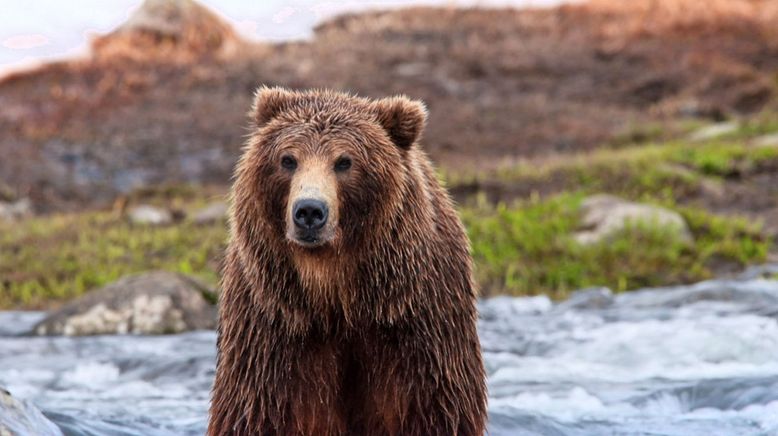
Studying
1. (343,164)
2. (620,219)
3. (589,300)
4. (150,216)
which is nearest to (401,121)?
(343,164)

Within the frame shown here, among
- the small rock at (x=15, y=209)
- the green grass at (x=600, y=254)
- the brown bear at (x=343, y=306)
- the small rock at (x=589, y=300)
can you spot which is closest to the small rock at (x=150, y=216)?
the small rock at (x=15, y=209)

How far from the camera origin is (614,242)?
12.0 metres

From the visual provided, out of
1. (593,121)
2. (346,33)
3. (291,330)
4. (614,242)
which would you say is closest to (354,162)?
(291,330)

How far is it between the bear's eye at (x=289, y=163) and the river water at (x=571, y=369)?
7.47 feet

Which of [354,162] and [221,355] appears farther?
[221,355]

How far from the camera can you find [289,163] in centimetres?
455

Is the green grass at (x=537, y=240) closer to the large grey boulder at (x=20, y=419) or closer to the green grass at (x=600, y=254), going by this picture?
the green grass at (x=600, y=254)

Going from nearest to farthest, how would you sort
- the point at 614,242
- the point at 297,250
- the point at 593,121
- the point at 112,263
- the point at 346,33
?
the point at 297,250 → the point at 614,242 → the point at 112,263 → the point at 593,121 → the point at 346,33

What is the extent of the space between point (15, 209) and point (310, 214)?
1575cm

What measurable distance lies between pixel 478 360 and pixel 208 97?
2304cm

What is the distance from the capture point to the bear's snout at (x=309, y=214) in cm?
418

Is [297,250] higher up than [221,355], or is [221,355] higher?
[297,250]

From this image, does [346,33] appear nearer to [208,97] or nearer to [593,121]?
[208,97]

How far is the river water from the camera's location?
6.59 m
